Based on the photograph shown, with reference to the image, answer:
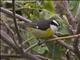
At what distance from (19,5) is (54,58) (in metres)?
0.72

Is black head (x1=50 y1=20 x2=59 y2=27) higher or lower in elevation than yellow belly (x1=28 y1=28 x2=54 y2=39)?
higher

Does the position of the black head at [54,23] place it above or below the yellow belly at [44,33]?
above

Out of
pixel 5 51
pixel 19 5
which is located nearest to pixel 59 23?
pixel 19 5

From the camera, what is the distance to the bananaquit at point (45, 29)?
1.47 m

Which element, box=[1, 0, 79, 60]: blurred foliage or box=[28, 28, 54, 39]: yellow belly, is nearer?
box=[28, 28, 54, 39]: yellow belly

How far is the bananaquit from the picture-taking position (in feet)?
4.83

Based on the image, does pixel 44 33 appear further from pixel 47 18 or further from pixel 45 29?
Answer: pixel 47 18

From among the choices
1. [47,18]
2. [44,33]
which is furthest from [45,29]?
[47,18]

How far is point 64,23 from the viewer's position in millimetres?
1605

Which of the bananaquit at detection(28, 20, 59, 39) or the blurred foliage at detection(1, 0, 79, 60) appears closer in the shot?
the bananaquit at detection(28, 20, 59, 39)

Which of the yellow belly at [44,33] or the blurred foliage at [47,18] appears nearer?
the yellow belly at [44,33]

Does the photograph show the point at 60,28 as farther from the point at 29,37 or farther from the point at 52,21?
the point at 29,37

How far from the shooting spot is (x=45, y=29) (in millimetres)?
1530

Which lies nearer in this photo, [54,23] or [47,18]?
[54,23]
